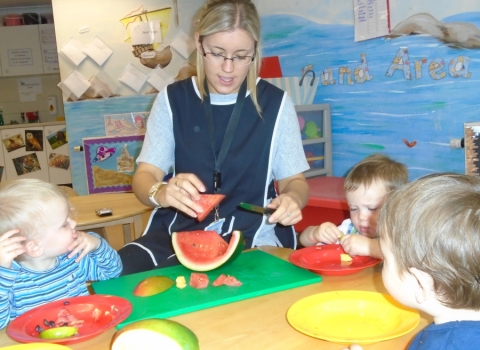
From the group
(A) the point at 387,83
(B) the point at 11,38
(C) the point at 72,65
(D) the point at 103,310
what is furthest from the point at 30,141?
(D) the point at 103,310

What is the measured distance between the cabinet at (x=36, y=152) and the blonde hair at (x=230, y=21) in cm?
625

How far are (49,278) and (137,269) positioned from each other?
38 centimetres

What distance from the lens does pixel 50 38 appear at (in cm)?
802

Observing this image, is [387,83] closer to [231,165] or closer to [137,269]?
[231,165]

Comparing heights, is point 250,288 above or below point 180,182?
below

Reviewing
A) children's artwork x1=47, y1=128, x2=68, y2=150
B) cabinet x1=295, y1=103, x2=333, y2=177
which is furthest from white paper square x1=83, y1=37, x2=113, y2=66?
children's artwork x1=47, y1=128, x2=68, y2=150

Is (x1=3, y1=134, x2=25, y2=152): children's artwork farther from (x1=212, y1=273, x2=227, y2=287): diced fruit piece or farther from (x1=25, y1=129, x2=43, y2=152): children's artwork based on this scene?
(x1=212, y1=273, x2=227, y2=287): diced fruit piece

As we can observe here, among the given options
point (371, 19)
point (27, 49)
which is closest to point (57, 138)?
point (27, 49)

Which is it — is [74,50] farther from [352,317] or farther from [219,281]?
[352,317]

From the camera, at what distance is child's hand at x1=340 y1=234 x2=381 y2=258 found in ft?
5.59

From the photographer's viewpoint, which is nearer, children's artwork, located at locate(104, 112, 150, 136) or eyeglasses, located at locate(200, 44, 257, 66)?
eyeglasses, located at locate(200, 44, 257, 66)

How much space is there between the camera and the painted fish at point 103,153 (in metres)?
4.98

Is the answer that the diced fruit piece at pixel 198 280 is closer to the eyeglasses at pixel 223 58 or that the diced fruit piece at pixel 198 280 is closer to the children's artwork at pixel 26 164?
the eyeglasses at pixel 223 58

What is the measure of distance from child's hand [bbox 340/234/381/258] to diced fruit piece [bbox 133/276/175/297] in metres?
0.60
